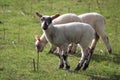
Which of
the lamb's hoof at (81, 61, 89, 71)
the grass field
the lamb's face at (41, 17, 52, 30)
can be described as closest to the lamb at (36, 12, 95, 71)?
the lamb's hoof at (81, 61, 89, 71)

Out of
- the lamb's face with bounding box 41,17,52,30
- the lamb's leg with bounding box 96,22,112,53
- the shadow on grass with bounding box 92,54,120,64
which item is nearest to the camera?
the lamb's face with bounding box 41,17,52,30

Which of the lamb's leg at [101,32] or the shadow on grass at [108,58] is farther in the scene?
the lamb's leg at [101,32]

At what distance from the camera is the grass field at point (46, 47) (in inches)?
460

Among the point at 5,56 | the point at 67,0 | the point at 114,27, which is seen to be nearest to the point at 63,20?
the point at 5,56

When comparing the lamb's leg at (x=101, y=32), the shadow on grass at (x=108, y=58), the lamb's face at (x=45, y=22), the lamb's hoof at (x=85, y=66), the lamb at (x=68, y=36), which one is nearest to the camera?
the lamb's face at (x=45, y=22)

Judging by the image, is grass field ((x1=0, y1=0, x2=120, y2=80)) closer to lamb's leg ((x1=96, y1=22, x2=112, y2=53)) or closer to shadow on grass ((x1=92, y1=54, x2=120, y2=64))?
shadow on grass ((x1=92, y1=54, x2=120, y2=64))

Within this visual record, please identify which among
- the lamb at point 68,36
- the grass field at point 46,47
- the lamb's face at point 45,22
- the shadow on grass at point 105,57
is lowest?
the shadow on grass at point 105,57

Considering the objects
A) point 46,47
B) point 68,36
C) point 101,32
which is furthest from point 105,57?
point 68,36

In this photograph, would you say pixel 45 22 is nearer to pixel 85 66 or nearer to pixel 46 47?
pixel 85 66

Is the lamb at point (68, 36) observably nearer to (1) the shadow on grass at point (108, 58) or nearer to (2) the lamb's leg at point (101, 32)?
(1) the shadow on grass at point (108, 58)

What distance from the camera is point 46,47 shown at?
1541 centimetres

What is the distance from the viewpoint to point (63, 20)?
1432cm

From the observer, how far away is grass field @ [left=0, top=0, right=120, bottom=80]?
11.7 m

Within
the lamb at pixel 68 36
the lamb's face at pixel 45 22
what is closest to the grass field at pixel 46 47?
the lamb at pixel 68 36
